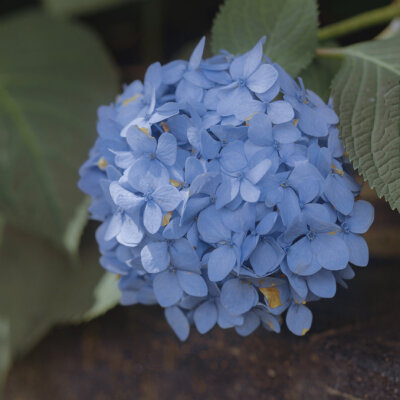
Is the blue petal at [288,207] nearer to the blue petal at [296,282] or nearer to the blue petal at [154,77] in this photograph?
the blue petal at [296,282]

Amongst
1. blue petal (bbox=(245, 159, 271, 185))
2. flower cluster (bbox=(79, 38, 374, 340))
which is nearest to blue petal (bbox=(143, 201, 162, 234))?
flower cluster (bbox=(79, 38, 374, 340))

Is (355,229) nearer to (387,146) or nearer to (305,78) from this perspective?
(387,146)

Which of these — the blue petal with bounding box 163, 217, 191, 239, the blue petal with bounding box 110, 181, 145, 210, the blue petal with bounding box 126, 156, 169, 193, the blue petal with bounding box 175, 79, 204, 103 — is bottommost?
the blue petal with bounding box 163, 217, 191, 239

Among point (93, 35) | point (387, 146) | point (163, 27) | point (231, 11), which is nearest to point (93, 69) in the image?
point (93, 35)

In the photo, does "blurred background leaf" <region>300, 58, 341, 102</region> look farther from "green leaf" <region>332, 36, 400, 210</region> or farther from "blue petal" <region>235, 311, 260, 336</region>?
"blue petal" <region>235, 311, 260, 336</region>

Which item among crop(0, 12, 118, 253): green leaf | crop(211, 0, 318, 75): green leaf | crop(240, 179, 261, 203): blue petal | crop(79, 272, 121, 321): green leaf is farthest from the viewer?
crop(0, 12, 118, 253): green leaf

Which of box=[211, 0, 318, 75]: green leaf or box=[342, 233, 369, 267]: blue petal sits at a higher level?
box=[211, 0, 318, 75]: green leaf

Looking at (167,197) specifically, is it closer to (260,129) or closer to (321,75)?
(260,129)

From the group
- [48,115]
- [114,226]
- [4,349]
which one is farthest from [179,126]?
[4,349]
